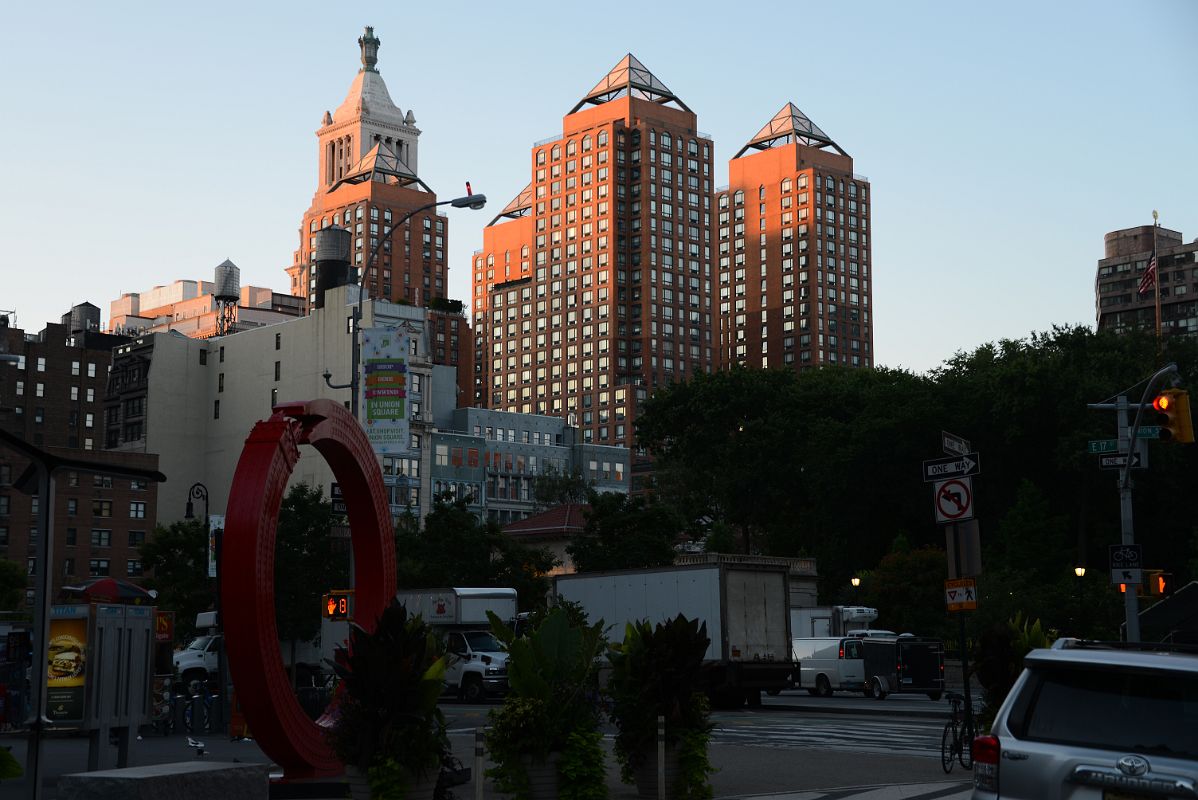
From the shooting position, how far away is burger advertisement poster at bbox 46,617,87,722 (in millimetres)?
20266

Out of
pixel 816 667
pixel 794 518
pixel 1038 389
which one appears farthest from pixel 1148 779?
pixel 794 518

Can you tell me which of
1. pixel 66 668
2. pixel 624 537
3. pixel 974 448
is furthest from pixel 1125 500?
pixel 624 537

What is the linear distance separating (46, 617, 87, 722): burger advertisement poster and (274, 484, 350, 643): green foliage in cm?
3169

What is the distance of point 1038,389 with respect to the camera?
6662 cm

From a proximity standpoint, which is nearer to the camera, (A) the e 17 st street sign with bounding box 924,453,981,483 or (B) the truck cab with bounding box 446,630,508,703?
(A) the e 17 st street sign with bounding box 924,453,981,483

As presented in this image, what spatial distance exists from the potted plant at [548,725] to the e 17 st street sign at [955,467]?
21.8 feet

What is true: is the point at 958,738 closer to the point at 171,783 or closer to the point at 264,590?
the point at 264,590

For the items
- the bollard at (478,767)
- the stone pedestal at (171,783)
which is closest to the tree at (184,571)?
the bollard at (478,767)

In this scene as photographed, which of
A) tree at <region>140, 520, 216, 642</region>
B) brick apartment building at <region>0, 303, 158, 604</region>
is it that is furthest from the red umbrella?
brick apartment building at <region>0, 303, 158, 604</region>

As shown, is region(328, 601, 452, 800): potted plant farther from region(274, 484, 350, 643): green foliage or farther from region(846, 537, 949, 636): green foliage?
region(846, 537, 949, 636): green foliage

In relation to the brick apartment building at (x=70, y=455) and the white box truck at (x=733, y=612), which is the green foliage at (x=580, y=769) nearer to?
the white box truck at (x=733, y=612)

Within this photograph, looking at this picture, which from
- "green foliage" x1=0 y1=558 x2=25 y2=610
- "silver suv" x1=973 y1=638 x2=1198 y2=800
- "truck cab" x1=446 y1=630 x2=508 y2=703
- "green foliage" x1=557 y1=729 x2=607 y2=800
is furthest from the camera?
"green foliage" x1=0 y1=558 x2=25 y2=610

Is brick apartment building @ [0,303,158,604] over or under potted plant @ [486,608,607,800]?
over

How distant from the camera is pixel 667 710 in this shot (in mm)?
15492
